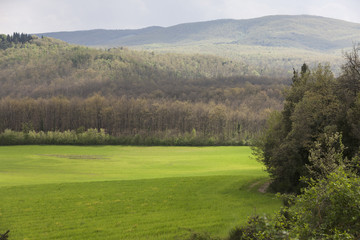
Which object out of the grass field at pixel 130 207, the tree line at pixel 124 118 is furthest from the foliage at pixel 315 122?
the tree line at pixel 124 118

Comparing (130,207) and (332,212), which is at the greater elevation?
(332,212)

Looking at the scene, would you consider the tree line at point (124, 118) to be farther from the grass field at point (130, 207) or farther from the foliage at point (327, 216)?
the foliage at point (327, 216)

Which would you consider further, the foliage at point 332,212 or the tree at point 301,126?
the tree at point 301,126

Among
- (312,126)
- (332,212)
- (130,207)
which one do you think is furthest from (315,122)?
(332,212)

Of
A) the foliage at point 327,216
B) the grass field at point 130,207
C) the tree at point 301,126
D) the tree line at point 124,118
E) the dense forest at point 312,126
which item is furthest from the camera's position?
the tree line at point 124,118

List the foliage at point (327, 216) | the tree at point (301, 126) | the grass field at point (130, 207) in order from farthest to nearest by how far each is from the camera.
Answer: the tree at point (301, 126), the grass field at point (130, 207), the foliage at point (327, 216)

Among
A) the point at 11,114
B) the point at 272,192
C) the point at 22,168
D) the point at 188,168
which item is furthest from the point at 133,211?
the point at 11,114

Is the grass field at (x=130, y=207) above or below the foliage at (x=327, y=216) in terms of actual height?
below

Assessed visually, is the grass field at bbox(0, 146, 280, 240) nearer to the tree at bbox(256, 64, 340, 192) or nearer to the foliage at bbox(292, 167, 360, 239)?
the tree at bbox(256, 64, 340, 192)

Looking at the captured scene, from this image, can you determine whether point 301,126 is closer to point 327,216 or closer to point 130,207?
point 130,207

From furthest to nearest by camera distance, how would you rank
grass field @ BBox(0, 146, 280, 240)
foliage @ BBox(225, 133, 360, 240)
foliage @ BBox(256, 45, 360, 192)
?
foliage @ BBox(256, 45, 360, 192)
grass field @ BBox(0, 146, 280, 240)
foliage @ BBox(225, 133, 360, 240)

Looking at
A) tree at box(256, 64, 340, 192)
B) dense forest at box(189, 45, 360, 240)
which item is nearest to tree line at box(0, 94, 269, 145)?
dense forest at box(189, 45, 360, 240)

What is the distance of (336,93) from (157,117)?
104 m

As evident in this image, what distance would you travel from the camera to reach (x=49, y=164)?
66.1 meters
